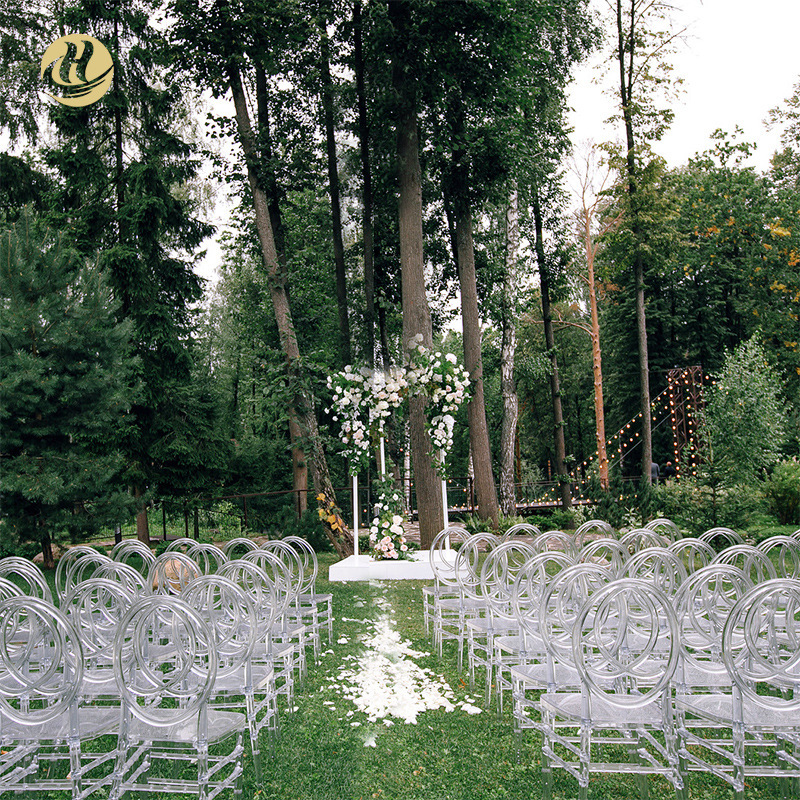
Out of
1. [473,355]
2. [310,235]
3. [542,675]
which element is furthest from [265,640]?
[310,235]

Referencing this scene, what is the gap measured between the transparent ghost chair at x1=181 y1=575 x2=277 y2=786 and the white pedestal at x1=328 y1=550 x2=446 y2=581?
470cm

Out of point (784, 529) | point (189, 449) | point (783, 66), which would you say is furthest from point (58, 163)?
point (783, 66)

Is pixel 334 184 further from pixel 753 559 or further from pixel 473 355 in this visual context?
pixel 753 559

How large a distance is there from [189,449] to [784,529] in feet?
38.6

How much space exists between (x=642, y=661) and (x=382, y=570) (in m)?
6.23

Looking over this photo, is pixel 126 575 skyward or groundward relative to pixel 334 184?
groundward

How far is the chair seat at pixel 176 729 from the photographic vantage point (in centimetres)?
300

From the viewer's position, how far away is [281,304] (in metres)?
11.7

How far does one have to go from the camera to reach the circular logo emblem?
Result: 39.8 feet

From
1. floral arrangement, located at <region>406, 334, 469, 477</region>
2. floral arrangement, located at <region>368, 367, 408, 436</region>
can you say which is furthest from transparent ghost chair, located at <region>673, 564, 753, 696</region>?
floral arrangement, located at <region>368, 367, 408, 436</region>

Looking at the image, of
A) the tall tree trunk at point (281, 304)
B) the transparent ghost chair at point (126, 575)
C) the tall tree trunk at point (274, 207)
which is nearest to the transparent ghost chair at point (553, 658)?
the transparent ghost chair at point (126, 575)

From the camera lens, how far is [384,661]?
560cm

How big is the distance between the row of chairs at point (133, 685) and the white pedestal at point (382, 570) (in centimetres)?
404

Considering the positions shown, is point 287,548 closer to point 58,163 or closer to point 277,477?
point 58,163
